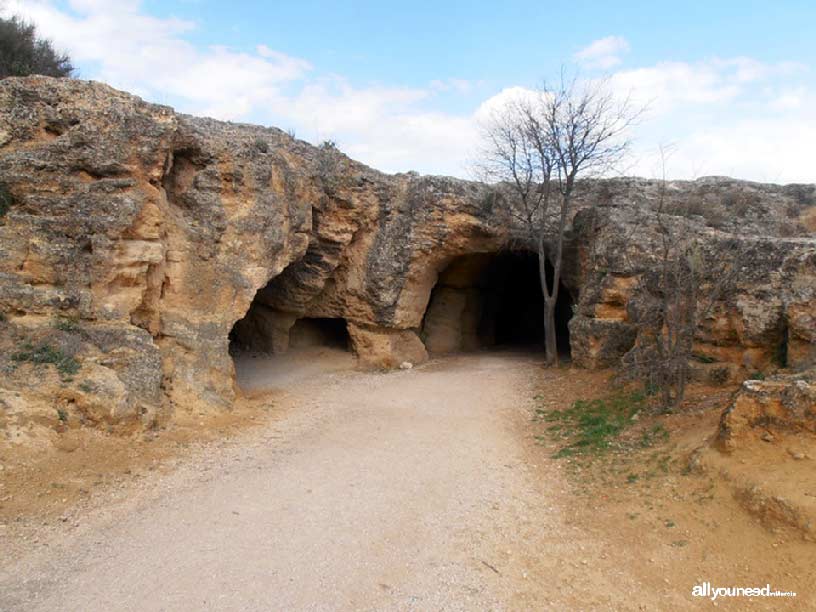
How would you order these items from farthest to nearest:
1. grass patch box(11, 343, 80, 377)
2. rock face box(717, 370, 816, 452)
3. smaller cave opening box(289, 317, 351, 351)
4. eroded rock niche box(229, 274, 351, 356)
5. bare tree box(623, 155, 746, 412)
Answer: smaller cave opening box(289, 317, 351, 351)
eroded rock niche box(229, 274, 351, 356)
bare tree box(623, 155, 746, 412)
grass patch box(11, 343, 80, 377)
rock face box(717, 370, 816, 452)

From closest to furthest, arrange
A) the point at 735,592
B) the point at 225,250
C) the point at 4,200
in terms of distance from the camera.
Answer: the point at 735,592 → the point at 4,200 → the point at 225,250

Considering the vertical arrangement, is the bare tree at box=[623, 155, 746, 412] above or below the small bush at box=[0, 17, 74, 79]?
below

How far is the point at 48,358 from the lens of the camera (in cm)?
789

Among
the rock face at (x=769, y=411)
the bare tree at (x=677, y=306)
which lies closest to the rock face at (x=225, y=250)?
the bare tree at (x=677, y=306)

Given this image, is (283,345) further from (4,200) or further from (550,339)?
(4,200)

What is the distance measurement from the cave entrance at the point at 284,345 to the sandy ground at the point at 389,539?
571cm

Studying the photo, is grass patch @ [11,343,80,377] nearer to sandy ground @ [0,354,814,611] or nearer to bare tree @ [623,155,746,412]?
sandy ground @ [0,354,814,611]

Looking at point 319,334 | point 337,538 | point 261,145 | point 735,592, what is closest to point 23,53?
point 261,145

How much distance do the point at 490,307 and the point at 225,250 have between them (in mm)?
12069

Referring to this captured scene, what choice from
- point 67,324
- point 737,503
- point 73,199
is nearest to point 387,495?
point 737,503

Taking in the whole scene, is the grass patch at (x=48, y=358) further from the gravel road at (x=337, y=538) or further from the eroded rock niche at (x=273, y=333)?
the eroded rock niche at (x=273, y=333)

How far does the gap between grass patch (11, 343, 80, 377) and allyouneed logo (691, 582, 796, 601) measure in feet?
25.7

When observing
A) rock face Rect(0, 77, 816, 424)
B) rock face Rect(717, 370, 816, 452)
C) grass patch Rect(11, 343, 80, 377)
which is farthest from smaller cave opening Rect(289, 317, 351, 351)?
rock face Rect(717, 370, 816, 452)

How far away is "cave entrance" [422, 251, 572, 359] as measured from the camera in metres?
18.6
